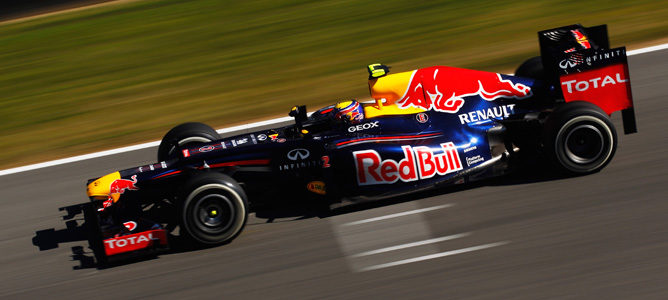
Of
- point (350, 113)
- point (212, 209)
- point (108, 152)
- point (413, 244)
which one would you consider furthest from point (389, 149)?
point (108, 152)

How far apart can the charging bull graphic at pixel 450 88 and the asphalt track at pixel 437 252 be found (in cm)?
96

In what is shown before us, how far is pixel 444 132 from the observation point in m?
7.57

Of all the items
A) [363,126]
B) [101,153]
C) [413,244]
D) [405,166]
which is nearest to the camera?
[413,244]

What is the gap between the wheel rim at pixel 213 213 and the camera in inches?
271

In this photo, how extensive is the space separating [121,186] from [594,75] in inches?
208

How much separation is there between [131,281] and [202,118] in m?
5.63

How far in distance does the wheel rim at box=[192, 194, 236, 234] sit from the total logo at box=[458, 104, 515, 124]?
269 cm

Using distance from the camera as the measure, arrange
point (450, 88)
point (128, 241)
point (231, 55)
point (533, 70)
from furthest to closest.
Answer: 1. point (231, 55)
2. point (533, 70)
3. point (450, 88)
4. point (128, 241)

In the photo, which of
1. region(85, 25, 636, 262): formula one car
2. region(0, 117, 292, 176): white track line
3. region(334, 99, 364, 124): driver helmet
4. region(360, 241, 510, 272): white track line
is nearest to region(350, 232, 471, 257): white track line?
region(360, 241, 510, 272): white track line

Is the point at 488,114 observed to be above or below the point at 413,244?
above

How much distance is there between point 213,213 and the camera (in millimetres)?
6980

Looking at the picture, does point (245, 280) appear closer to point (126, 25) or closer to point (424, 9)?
point (424, 9)

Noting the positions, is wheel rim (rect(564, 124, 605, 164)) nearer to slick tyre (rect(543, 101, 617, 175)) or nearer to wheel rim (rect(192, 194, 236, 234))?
slick tyre (rect(543, 101, 617, 175))

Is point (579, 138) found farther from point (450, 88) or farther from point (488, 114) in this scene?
point (450, 88)
